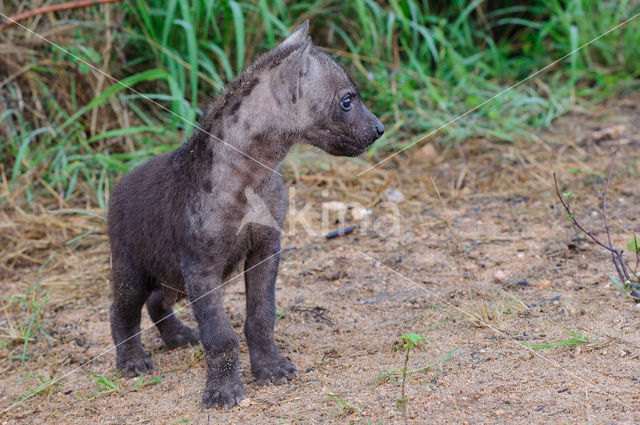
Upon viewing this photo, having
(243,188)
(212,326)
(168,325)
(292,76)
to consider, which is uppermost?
(292,76)

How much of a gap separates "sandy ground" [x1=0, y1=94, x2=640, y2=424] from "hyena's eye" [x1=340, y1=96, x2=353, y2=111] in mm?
909

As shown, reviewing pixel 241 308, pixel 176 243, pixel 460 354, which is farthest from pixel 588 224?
pixel 176 243

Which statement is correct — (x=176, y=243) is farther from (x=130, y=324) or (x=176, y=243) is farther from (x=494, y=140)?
(x=494, y=140)

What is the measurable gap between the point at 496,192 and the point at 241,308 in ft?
7.04

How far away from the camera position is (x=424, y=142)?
616cm

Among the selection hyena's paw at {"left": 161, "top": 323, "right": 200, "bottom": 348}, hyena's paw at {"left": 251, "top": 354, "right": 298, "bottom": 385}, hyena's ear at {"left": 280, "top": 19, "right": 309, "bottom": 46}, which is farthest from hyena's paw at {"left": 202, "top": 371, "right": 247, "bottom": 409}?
hyena's ear at {"left": 280, "top": 19, "right": 309, "bottom": 46}

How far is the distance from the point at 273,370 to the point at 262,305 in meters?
0.29

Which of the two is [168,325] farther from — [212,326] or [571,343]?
[571,343]

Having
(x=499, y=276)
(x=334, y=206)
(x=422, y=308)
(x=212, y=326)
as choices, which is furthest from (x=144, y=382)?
(x=334, y=206)

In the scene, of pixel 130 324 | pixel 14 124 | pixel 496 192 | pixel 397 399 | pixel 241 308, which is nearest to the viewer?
pixel 397 399

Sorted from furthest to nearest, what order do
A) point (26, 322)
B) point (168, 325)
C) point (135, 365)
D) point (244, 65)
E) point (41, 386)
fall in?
point (244, 65), point (26, 322), point (168, 325), point (135, 365), point (41, 386)

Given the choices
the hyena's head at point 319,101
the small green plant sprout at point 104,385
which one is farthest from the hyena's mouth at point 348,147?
the small green plant sprout at point 104,385

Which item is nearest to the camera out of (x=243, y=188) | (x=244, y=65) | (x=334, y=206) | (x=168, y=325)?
(x=243, y=188)

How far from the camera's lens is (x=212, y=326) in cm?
326
